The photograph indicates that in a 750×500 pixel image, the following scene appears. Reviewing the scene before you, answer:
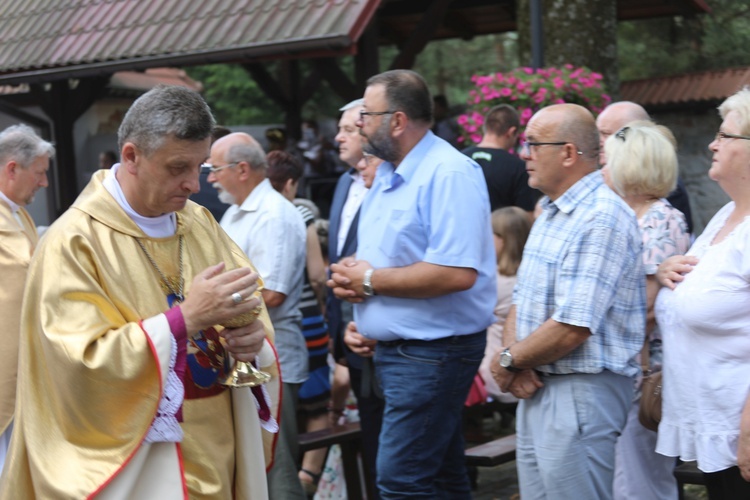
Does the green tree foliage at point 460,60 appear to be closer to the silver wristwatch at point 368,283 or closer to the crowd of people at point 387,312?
the crowd of people at point 387,312

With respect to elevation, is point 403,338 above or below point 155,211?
below

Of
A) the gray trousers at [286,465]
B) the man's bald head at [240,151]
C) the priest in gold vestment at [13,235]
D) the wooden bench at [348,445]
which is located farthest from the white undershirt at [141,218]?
the wooden bench at [348,445]

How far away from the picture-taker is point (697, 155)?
13344mm

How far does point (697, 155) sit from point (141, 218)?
11.1 metres

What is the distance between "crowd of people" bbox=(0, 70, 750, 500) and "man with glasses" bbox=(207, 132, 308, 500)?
1cm

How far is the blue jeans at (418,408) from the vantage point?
14.6 feet

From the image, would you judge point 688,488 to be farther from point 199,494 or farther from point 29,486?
point 29,486

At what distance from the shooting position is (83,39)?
428 inches

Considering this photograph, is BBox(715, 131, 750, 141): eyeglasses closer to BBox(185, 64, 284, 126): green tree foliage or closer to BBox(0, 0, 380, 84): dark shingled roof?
BBox(0, 0, 380, 84): dark shingled roof

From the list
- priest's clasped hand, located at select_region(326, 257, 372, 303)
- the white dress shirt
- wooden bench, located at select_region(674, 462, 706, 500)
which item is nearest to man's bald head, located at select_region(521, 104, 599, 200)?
priest's clasped hand, located at select_region(326, 257, 372, 303)

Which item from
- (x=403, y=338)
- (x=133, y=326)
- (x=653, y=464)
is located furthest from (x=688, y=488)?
(x=133, y=326)

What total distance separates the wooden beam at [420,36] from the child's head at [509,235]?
4052 millimetres

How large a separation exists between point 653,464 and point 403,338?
1.31 m

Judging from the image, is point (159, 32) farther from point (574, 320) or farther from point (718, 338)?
point (718, 338)
